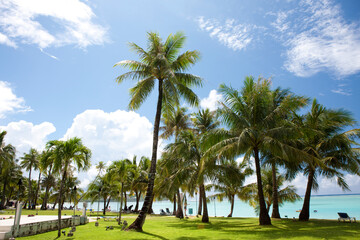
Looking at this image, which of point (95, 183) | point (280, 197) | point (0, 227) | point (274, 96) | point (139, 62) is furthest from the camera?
point (95, 183)

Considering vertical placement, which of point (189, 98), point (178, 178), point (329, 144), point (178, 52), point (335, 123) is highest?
point (178, 52)

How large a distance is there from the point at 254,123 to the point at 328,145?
6482 millimetres

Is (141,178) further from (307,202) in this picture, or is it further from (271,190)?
(307,202)

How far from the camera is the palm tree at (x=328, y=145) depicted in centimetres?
1645

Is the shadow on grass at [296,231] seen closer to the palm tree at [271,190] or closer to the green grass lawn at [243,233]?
the green grass lawn at [243,233]

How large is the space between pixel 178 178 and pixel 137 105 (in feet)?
26.6

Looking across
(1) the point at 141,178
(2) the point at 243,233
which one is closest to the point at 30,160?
(1) the point at 141,178

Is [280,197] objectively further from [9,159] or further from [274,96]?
[9,159]

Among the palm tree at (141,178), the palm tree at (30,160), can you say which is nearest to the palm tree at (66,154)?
the palm tree at (141,178)

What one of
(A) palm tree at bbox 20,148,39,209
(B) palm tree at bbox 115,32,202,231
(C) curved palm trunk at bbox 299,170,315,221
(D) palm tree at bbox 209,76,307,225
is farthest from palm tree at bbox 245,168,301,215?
(A) palm tree at bbox 20,148,39,209

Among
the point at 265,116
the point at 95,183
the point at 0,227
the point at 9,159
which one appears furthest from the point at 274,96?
the point at 9,159

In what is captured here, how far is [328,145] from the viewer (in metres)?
17.3

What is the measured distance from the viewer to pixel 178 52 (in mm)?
15414

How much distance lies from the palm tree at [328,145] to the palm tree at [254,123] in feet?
9.46
